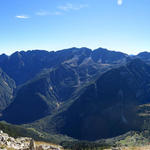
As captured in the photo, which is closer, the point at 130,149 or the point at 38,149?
the point at 38,149

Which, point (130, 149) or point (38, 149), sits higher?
point (38, 149)

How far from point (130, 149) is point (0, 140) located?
74.7m

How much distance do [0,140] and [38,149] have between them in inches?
666

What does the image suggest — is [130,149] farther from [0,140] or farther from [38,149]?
[0,140]

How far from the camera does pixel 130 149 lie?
4889 inches

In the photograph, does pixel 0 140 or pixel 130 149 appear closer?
pixel 0 140

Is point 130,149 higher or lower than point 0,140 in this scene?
lower

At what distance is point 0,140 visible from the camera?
9088 cm

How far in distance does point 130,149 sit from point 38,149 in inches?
2372

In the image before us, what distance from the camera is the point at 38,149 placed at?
90.6 metres

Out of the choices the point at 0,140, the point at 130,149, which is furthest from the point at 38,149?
the point at 130,149
